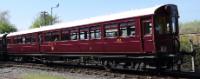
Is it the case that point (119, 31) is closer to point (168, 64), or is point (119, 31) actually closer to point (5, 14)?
point (168, 64)

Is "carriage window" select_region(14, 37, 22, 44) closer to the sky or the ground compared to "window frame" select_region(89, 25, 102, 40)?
closer to the ground

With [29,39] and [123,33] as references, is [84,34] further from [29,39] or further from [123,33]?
[29,39]

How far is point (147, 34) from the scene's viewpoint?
19203mm

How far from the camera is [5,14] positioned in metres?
126

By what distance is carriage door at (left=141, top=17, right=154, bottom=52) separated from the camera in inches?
748

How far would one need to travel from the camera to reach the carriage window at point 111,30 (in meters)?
20.9

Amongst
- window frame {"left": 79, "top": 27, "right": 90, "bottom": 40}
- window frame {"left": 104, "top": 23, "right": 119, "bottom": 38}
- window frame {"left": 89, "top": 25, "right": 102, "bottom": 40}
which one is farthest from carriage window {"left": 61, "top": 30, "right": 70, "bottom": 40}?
window frame {"left": 104, "top": 23, "right": 119, "bottom": 38}

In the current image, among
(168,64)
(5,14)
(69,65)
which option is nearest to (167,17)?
(168,64)

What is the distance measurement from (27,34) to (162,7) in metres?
15.1

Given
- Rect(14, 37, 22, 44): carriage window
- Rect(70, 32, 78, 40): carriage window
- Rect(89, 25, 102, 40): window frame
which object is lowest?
Rect(14, 37, 22, 44): carriage window

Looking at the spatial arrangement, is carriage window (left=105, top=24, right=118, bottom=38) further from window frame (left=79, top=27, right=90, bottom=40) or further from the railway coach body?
window frame (left=79, top=27, right=90, bottom=40)

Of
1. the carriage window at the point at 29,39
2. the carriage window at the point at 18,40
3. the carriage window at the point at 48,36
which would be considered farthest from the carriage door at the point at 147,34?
the carriage window at the point at 18,40

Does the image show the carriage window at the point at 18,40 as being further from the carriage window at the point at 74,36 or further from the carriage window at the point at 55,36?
the carriage window at the point at 74,36

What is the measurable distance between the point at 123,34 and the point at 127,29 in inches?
15.5
